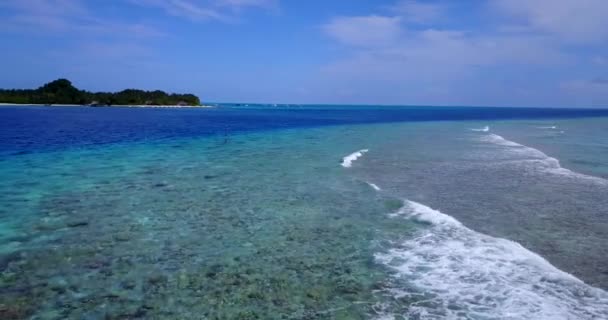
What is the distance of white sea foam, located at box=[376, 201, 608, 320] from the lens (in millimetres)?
7301

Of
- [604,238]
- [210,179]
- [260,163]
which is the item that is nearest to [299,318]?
[604,238]

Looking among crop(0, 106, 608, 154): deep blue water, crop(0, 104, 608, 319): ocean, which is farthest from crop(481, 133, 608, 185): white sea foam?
crop(0, 106, 608, 154): deep blue water

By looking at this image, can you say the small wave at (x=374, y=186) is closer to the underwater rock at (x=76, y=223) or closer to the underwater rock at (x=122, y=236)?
the underwater rock at (x=122, y=236)

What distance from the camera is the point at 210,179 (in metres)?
19.2

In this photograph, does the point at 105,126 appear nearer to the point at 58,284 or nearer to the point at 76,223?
the point at 76,223

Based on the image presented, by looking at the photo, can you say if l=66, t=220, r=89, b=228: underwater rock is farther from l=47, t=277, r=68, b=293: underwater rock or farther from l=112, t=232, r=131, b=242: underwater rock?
l=47, t=277, r=68, b=293: underwater rock

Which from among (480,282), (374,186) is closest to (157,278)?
(480,282)

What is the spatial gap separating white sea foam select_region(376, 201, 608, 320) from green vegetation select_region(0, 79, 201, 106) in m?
168

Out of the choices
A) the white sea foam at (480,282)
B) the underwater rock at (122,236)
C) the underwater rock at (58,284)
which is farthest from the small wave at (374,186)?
the underwater rock at (58,284)

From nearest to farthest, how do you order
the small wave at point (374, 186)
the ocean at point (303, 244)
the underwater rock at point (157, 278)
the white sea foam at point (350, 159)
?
the ocean at point (303, 244) → the underwater rock at point (157, 278) → the small wave at point (374, 186) → the white sea foam at point (350, 159)

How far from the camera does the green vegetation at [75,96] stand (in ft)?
494

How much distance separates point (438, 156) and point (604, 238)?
54.9 ft

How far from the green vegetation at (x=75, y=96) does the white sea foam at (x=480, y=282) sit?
16781 centimetres

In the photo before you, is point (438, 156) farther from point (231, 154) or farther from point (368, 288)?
point (368, 288)
